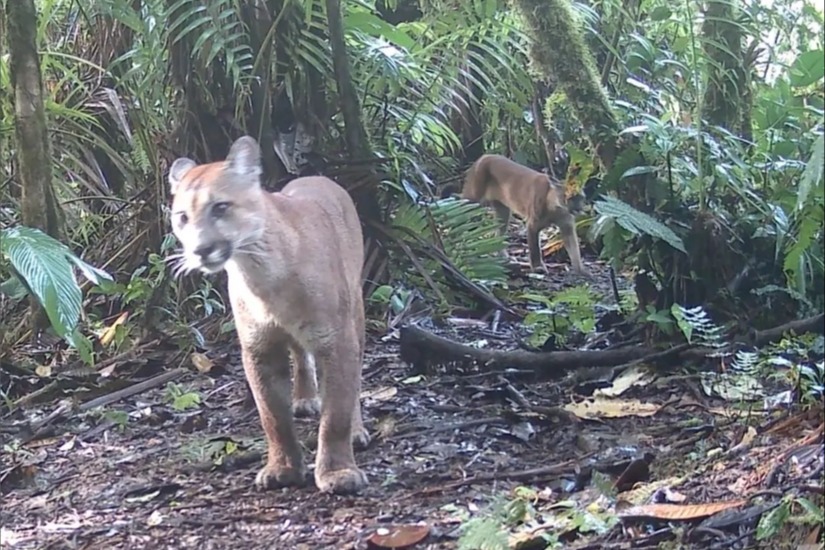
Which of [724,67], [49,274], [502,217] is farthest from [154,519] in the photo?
[502,217]

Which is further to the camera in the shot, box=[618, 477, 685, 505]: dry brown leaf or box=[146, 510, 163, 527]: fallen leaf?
box=[146, 510, 163, 527]: fallen leaf

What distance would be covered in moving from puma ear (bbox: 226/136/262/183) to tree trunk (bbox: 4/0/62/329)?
98cm

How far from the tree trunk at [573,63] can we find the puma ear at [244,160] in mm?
961

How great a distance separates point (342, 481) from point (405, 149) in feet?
4.12

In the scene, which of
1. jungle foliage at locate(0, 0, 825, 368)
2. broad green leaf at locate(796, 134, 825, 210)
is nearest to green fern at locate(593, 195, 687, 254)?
jungle foliage at locate(0, 0, 825, 368)

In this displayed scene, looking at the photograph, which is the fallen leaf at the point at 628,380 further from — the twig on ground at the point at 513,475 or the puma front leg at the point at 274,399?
the puma front leg at the point at 274,399

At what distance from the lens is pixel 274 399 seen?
213cm

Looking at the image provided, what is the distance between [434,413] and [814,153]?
1.28 metres

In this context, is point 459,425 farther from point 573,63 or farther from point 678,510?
point 573,63

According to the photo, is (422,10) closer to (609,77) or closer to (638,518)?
(609,77)

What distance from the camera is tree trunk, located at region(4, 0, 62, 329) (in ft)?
9.01

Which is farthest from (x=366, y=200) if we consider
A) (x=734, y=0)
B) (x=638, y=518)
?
(x=638, y=518)

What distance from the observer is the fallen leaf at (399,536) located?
1.66 m

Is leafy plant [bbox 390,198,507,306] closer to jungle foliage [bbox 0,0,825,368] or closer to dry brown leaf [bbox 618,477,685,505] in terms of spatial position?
jungle foliage [bbox 0,0,825,368]
